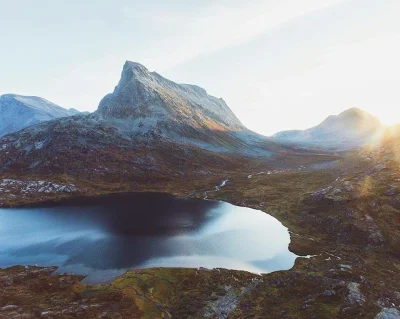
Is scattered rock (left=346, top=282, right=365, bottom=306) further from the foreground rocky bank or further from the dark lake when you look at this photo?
the dark lake

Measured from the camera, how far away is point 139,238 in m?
83.2

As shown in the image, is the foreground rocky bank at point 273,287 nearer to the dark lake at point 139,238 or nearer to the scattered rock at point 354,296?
the scattered rock at point 354,296

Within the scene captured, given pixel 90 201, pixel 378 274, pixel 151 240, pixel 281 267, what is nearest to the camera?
pixel 378 274

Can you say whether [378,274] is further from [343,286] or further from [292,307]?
[292,307]

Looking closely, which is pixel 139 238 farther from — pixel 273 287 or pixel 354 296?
pixel 354 296

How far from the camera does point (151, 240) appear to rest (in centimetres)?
8162

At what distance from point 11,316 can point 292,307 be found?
47953 mm

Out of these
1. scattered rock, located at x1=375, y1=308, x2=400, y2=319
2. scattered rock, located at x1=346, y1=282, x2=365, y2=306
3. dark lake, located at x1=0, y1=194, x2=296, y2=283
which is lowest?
scattered rock, located at x1=346, y1=282, x2=365, y2=306

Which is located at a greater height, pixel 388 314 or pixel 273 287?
pixel 388 314

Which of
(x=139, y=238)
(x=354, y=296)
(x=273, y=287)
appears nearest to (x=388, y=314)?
(x=354, y=296)

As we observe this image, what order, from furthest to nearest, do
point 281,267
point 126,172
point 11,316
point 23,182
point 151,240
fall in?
point 126,172
point 23,182
point 151,240
point 281,267
point 11,316

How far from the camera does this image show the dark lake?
227 ft

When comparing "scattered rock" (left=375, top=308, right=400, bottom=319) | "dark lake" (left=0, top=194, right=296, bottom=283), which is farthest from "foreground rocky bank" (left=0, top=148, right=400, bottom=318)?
"dark lake" (left=0, top=194, right=296, bottom=283)

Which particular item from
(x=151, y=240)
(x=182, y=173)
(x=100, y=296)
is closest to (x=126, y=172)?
(x=182, y=173)
